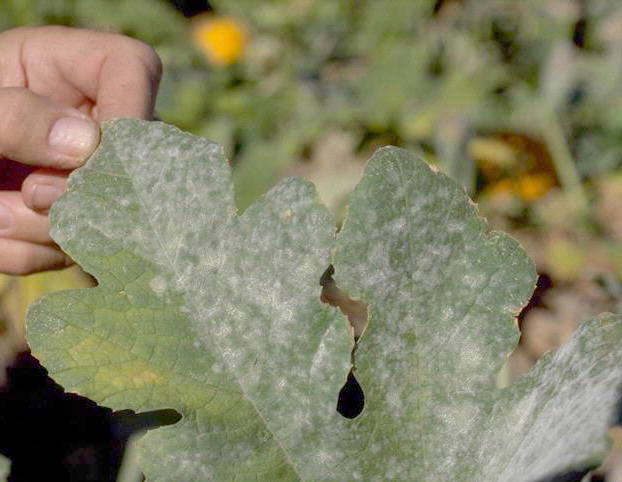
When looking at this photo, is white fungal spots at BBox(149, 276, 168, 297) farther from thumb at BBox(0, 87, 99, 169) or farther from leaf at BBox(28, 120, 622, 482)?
thumb at BBox(0, 87, 99, 169)

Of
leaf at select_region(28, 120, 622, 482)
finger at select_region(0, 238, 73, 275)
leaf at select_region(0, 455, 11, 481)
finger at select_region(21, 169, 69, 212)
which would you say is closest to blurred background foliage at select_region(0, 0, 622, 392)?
finger at select_region(0, 238, 73, 275)

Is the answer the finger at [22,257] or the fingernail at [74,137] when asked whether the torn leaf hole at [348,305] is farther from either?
the fingernail at [74,137]

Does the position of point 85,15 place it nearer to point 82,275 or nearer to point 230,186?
point 82,275

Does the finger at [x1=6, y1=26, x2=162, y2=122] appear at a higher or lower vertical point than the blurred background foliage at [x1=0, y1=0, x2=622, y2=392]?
higher

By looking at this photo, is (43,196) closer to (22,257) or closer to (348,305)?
(22,257)

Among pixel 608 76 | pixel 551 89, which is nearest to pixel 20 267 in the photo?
pixel 551 89

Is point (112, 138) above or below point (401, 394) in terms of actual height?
above
